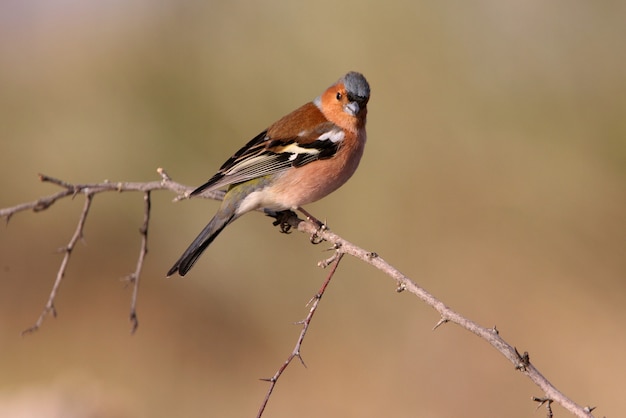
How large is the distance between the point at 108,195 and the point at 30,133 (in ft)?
5.01

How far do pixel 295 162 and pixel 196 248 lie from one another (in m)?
0.97

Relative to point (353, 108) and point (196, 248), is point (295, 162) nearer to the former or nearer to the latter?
point (353, 108)

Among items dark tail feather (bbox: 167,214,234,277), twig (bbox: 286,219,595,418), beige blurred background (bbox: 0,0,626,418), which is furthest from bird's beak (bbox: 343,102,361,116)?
beige blurred background (bbox: 0,0,626,418)

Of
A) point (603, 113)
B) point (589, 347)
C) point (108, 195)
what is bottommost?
point (589, 347)

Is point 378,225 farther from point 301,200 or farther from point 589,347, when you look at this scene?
point 301,200

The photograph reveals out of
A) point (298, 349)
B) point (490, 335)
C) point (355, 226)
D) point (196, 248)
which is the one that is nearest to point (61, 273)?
point (196, 248)

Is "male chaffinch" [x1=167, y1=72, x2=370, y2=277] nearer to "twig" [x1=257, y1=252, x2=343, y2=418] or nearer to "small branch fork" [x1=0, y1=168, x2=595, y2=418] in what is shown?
"small branch fork" [x1=0, y1=168, x2=595, y2=418]

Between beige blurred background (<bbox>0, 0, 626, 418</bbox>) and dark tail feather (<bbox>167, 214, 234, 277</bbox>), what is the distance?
8.80 ft

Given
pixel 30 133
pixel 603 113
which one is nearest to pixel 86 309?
pixel 30 133

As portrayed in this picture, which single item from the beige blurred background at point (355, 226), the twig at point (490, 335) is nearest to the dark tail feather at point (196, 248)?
the twig at point (490, 335)

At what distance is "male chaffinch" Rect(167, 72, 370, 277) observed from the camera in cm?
526

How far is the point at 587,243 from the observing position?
778 centimetres

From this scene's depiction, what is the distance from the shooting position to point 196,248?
508 cm

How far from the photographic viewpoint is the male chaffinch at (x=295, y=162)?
5258 millimetres
